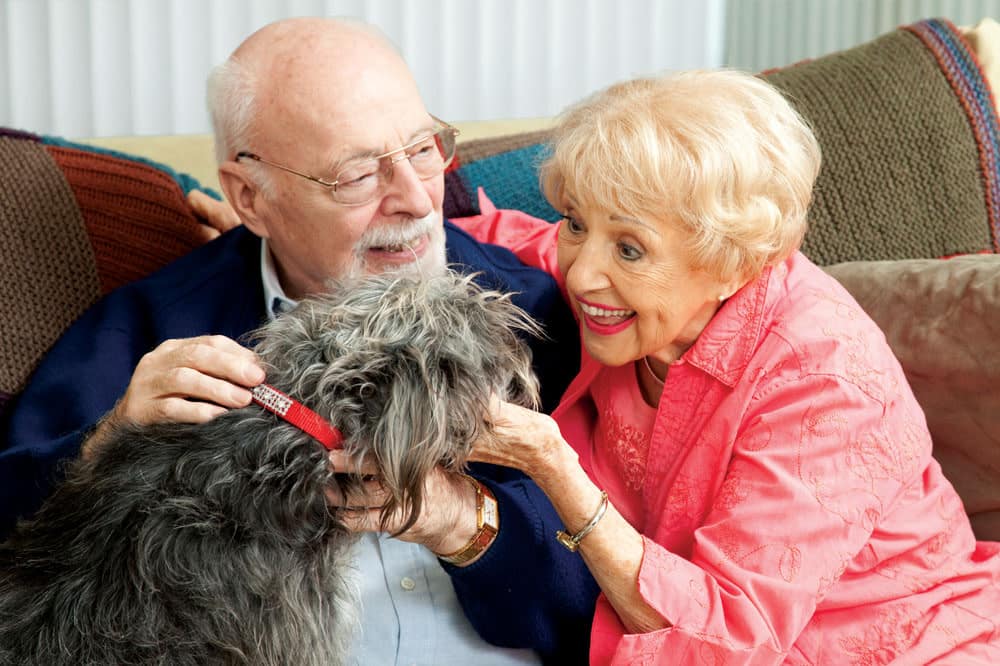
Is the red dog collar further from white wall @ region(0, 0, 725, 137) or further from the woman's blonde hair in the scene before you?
white wall @ region(0, 0, 725, 137)

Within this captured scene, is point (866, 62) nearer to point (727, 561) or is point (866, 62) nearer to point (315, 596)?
point (727, 561)

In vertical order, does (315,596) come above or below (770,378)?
below

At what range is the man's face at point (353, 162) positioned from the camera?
1962 millimetres

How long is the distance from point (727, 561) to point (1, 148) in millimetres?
1782

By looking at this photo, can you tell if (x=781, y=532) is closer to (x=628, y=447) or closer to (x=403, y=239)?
(x=628, y=447)

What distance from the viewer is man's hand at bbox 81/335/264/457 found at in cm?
140

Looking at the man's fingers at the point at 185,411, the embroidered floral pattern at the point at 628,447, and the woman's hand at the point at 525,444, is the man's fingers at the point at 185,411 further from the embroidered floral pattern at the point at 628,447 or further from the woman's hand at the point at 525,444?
the embroidered floral pattern at the point at 628,447

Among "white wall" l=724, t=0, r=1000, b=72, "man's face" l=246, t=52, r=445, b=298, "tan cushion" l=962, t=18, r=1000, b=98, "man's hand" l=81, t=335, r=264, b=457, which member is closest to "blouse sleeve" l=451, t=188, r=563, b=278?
"man's face" l=246, t=52, r=445, b=298

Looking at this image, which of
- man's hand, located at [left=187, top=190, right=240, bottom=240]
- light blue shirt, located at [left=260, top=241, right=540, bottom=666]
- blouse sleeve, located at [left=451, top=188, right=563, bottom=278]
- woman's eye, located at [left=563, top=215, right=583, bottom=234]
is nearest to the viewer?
woman's eye, located at [left=563, top=215, right=583, bottom=234]

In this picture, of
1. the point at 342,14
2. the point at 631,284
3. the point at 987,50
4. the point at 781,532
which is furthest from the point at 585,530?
the point at 342,14

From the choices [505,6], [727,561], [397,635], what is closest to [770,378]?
[727,561]

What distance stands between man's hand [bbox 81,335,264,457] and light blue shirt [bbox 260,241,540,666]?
0.50 metres

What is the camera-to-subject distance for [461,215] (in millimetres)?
Result: 2547

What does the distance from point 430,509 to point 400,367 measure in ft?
0.97
